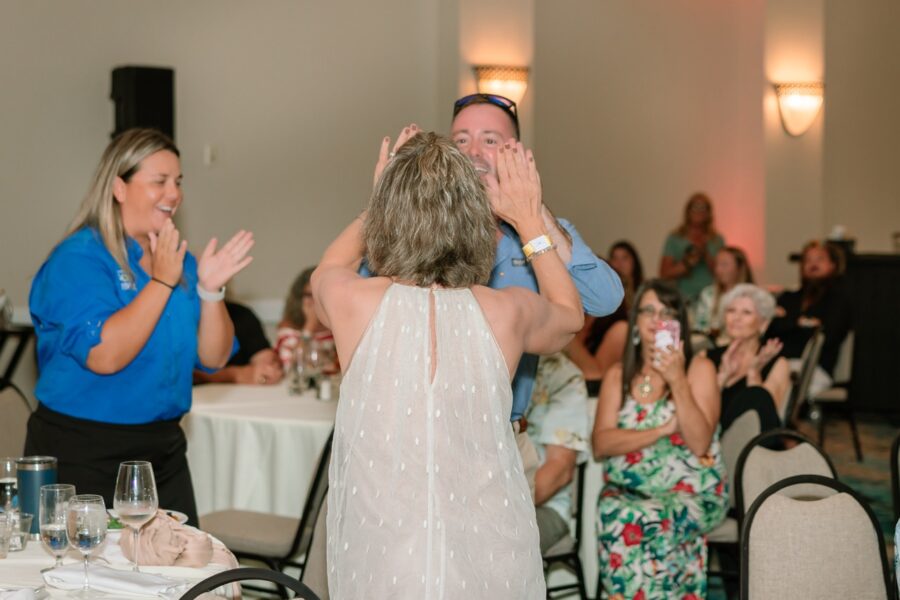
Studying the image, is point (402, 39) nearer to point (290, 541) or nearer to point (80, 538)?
point (290, 541)

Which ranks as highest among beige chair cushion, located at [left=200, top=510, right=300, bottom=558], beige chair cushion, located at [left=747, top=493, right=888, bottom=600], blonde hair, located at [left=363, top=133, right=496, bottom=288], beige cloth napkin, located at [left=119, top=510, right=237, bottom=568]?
blonde hair, located at [left=363, top=133, right=496, bottom=288]

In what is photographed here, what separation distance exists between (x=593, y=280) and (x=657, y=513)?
161cm

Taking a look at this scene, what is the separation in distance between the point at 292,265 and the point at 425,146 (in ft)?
21.2

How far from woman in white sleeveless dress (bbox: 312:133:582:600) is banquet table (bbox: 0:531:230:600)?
0.34m

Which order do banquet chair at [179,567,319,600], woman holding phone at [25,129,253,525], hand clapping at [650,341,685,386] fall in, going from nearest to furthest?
banquet chair at [179,567,319,600] → woman holding phone at [25,129,253,525] → hand clapping at [650,341,685,386]

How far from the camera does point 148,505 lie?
2295 mm

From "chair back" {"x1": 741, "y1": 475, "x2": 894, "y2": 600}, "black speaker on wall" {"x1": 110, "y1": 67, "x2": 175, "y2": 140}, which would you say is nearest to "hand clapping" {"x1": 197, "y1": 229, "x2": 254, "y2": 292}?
"chair back" {"x1": 741, "y1": 475, "x2": 894, "y2": 600}

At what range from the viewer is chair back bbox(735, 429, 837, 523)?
3.62 metres

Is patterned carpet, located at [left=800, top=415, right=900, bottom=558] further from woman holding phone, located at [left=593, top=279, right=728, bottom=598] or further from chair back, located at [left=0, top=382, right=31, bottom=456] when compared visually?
chair back, located at [left=0, top=382, right=31, bottom=456]

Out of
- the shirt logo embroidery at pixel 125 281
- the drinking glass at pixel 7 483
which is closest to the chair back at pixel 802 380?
the shirt logo embroidery at pixel 125 281

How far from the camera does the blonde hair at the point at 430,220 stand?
214 cm

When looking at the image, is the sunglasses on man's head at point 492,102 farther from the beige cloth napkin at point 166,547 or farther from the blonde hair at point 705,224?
the blonde hair at point 705,224

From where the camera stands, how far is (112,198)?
3.21 meters

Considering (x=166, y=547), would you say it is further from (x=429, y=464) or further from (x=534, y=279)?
(x=534, y=279)
